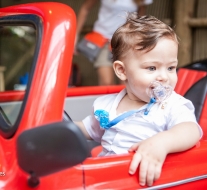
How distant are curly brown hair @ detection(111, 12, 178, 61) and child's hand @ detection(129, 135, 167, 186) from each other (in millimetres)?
350

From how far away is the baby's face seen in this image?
4.14ft

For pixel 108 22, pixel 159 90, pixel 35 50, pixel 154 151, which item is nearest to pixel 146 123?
pixel 159 90

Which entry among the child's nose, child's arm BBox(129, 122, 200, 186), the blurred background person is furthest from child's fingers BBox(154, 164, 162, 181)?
the blurred background person

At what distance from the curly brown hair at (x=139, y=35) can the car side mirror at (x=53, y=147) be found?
0.52 metres

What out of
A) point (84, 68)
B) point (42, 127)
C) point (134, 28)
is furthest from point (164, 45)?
point (84, 68)

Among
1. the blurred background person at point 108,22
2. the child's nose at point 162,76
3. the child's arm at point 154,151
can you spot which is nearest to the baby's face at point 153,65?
the child's nose at point 162,76

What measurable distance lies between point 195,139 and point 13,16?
2.29 ft

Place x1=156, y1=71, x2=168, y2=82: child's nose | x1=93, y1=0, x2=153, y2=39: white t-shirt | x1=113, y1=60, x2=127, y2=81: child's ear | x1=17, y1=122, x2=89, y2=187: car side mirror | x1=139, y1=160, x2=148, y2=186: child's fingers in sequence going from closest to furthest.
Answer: x1=17, y1=122, x2=89, y2=187: car side mirror, x1=139, y1=160, x2=148, y2=186: child's fingers, x1=156, y1=71, x2=168, y2=82: child's nose, x1=113, y1=60, x2=127, y2=81: child's ear, x1=93, y1=0, x2=153, y2=39: white t-shirt

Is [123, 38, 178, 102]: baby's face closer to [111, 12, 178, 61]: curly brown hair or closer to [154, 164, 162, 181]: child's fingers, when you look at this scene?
[111, 12, 178, 61]: curly brown hair

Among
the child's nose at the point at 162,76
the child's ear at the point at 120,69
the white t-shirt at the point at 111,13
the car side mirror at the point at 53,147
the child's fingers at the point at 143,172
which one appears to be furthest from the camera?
the white t-shirt at the point at 111,13

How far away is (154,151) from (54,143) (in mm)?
315

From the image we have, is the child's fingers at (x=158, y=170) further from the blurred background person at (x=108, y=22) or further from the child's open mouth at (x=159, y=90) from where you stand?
the blurred background person at (x=108, y=22)

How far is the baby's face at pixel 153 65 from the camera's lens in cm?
126

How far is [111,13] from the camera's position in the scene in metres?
2.95
